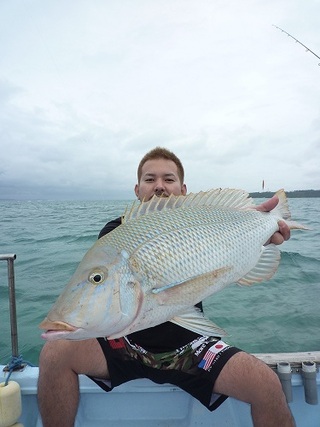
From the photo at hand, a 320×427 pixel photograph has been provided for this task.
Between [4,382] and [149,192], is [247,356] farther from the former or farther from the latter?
[4,382]

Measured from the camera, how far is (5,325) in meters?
6.13

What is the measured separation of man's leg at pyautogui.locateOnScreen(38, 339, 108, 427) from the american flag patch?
27.3 inches

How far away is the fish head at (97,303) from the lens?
5.09 ft

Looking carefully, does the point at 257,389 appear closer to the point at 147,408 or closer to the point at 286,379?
the point at 286,379

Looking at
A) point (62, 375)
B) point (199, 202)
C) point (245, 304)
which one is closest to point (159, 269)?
point (199, 202)

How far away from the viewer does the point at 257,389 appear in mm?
2189

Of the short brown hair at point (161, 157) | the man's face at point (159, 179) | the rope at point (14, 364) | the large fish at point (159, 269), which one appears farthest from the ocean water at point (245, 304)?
the rope at point (14, 364)

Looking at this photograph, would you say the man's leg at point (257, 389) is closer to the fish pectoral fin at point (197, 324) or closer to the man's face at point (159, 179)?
the fish pectoral fin at point (197, 324)

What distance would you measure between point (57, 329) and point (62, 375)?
1.06m

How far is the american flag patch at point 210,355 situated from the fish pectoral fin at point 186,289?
740mm

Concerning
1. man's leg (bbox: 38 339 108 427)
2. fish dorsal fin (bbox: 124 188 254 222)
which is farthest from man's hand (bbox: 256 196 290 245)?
man's leg (bbox: 38 339 108 427)

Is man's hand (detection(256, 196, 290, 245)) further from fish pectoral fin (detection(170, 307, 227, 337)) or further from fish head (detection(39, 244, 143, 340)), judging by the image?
fish head (detection(39, 244, 143, 340))

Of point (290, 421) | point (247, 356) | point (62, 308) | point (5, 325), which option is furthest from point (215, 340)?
point (5, 325)

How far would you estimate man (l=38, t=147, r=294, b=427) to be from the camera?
2.20 meters
